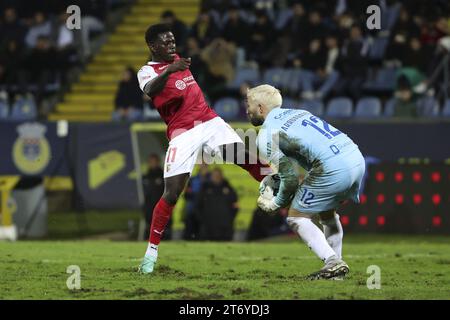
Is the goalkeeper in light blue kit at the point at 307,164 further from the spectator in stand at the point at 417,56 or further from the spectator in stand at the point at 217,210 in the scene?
the spectator in stand at the point at 417,56

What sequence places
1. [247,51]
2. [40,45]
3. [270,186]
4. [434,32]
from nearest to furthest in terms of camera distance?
1. [270,186]
2. [434,32]
3. [247,51]
4. [40,45]

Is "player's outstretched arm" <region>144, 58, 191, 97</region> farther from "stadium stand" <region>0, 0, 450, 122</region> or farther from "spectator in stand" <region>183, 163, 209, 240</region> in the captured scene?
"stadium stand" <region>0, 0, 450, 122</region>

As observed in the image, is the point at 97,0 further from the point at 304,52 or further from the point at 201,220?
the point at 201,220

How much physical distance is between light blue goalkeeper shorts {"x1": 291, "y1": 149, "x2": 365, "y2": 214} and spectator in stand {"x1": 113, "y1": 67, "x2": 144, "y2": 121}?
Answer: 11719 mm

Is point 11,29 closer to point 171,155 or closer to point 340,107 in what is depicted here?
point 340,107

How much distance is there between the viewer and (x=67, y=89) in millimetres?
25531

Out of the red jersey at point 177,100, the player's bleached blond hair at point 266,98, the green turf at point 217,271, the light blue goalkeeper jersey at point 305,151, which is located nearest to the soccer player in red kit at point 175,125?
the red jersey at point 177,100

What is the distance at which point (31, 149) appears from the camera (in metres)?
19.8

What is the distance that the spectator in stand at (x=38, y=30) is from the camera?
2573cm

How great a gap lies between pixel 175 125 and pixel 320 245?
2474 mm

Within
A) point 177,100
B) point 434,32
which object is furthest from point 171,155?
point 434,32

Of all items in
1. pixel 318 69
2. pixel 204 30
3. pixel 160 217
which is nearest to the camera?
→ pixel 160 217

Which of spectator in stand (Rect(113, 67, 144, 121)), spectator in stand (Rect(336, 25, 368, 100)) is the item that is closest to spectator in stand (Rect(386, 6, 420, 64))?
spectator in stand (Rect(336, 25, 368, 100))

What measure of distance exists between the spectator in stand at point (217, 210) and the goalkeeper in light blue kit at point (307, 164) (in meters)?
8.14
